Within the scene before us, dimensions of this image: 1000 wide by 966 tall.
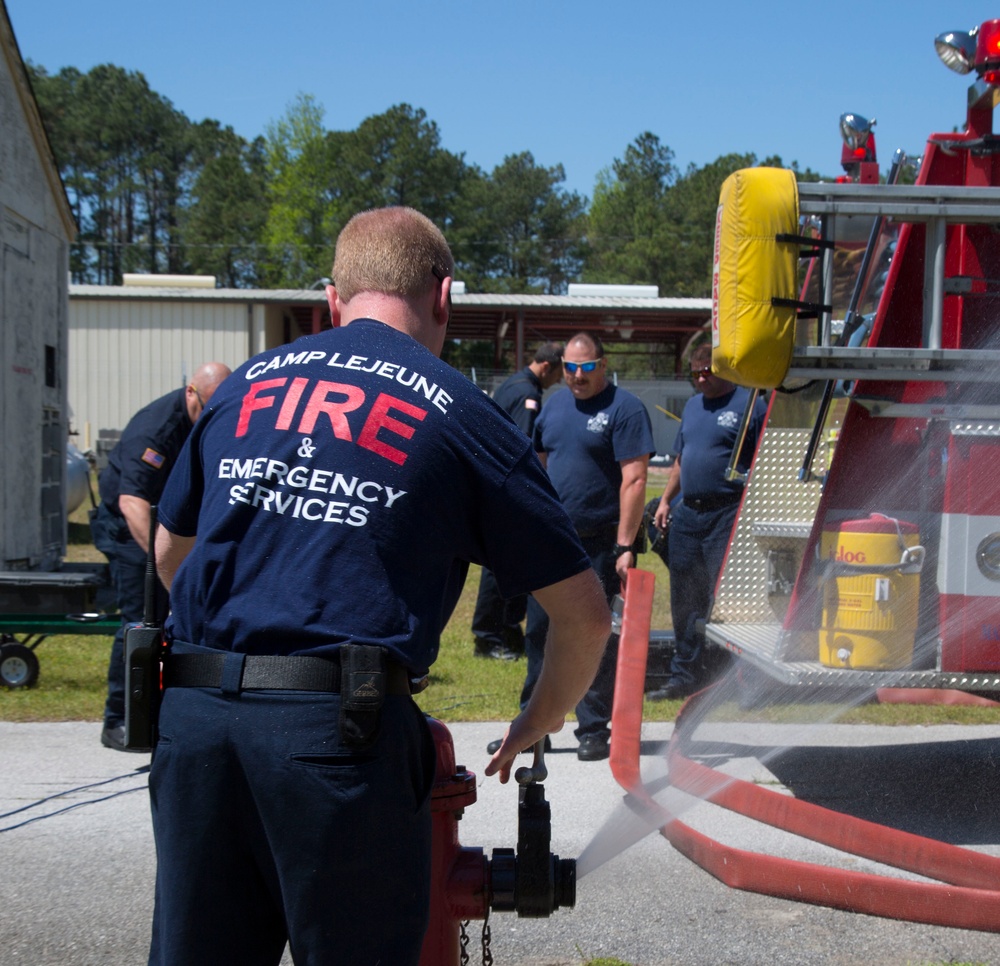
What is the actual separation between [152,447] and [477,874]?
3.89 meters

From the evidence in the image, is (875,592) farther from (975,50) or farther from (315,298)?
(315,298)

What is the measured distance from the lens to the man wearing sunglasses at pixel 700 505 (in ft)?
22.5

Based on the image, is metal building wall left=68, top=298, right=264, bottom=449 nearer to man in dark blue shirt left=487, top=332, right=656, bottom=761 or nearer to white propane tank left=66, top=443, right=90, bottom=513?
white propane tank left=66, top=443, right=90, bottom=513

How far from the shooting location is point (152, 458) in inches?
216

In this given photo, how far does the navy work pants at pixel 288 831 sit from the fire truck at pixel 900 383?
271cm

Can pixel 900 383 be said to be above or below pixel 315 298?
below

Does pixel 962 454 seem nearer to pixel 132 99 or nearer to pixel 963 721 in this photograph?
pixel 963 721

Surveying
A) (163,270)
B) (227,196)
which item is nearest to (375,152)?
(227,196)

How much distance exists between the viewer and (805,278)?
6453 mm

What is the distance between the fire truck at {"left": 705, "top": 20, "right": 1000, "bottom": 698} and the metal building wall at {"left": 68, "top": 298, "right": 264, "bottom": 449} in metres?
24.6

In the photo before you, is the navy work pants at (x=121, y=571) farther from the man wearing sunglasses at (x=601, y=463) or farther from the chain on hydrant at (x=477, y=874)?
the chain on hydrant at (x=477, y=874)

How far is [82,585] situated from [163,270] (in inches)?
3026

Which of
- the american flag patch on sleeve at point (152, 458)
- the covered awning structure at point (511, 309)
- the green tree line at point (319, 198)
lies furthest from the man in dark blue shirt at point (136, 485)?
the green tree line at point (319, 198)

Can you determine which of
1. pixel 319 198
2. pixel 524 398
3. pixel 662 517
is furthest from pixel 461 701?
pixel 319 198
